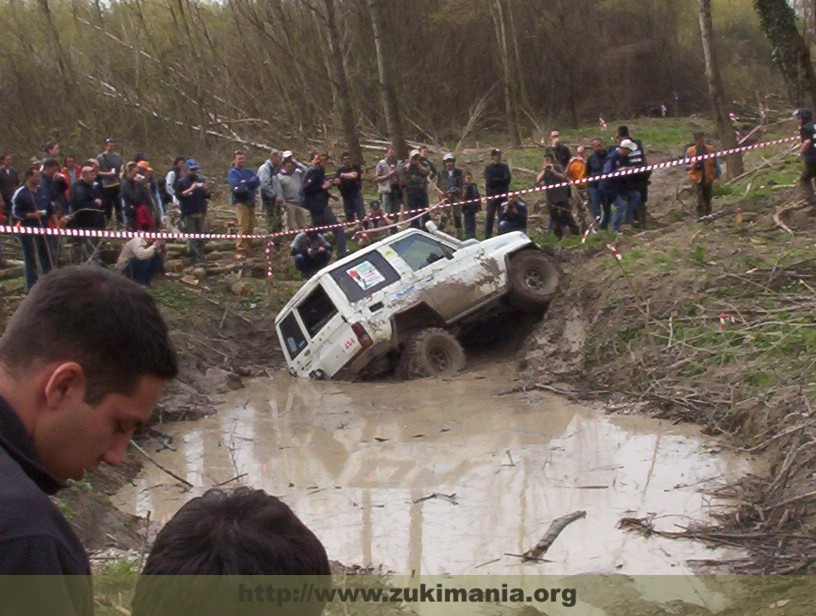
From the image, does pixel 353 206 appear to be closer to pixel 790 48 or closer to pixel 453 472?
pixel 790 48

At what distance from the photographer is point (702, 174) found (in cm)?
1711

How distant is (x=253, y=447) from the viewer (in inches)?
437

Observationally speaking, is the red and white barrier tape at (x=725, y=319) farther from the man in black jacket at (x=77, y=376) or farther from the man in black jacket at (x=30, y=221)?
the man in black jacket at (x=77, y=376)

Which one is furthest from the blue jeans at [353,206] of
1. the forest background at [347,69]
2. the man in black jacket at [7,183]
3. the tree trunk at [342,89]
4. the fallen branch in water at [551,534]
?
the fallen branch in water at [551,534]

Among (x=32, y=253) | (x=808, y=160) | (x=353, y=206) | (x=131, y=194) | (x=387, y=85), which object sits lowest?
(x=808, y=160)

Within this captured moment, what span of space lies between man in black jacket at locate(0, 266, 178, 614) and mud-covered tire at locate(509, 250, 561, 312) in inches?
491

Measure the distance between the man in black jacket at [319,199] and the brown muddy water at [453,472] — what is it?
16.0 ft

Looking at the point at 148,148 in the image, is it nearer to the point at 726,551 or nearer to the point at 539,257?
the point at 539,257

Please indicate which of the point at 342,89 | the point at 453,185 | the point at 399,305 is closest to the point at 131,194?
the point at 399,305

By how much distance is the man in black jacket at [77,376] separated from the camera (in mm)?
1649

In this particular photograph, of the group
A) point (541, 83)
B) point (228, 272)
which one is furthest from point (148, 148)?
point (541, 83)

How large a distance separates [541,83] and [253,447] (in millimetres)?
33422

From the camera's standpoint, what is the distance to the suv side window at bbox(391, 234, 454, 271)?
13656mm

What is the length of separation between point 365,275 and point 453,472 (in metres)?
4.67
